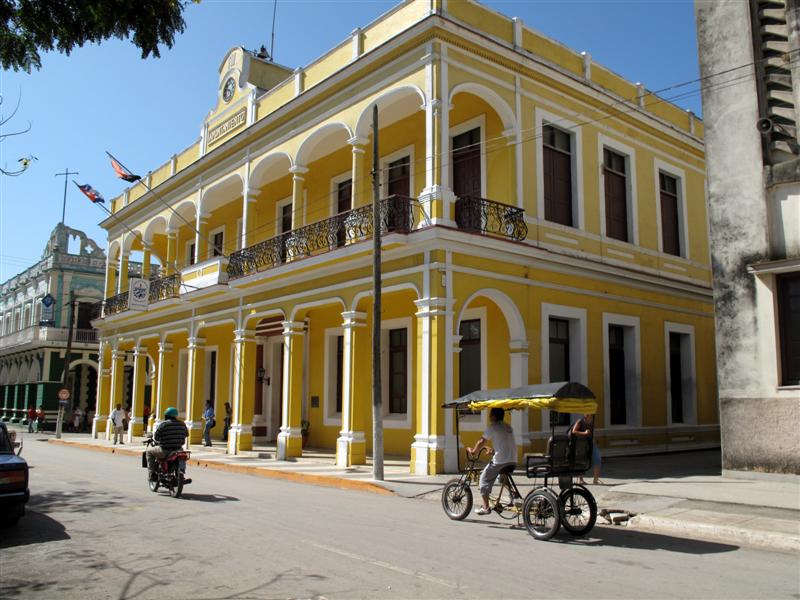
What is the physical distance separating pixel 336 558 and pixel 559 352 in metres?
12.2

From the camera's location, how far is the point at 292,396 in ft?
64.9

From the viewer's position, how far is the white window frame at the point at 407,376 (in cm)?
1952

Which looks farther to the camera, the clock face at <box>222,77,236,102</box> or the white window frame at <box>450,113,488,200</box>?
the clock face at <box>222,77,236,102</box>

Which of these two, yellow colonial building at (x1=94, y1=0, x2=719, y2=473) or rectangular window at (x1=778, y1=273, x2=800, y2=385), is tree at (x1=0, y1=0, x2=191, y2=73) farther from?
rectangular window at (x1=778, y1=273, x2=800, y2=385)

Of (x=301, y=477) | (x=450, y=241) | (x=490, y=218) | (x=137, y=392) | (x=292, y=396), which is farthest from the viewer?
(x=137, y=392)

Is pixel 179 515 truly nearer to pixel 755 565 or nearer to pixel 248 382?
pixel 755 565

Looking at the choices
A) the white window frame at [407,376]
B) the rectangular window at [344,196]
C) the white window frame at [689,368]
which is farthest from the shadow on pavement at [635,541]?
the rectangular window at [344,196]

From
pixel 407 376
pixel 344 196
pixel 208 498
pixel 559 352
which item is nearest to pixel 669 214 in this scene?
Answer: pixel 559 352

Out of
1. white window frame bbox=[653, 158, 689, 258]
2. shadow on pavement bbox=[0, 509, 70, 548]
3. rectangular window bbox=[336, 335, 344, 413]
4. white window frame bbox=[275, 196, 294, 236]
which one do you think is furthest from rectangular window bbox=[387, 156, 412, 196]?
shadow on pavement bbox=[0, 509, 70, 548]

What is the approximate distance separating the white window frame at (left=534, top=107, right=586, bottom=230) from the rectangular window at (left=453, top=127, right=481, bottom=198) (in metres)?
1.53

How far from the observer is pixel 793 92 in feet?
42.9

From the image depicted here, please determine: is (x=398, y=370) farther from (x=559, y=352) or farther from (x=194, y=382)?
(x=194, y=382)

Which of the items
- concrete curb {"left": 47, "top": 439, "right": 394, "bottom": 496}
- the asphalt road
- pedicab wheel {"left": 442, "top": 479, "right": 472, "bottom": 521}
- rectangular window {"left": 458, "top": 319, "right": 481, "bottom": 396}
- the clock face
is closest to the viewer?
the asphalt road

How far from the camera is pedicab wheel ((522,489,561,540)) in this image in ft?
28.3
